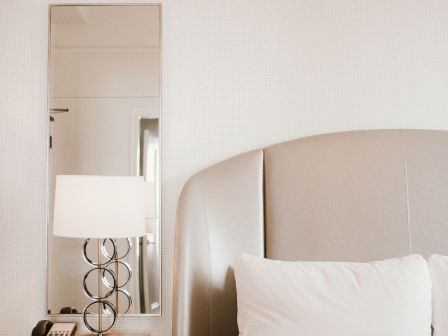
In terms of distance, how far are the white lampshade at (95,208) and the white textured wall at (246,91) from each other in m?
0.36

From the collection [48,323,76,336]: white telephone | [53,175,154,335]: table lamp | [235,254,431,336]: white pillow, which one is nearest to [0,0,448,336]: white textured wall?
[48,323,76,336]: white telephone

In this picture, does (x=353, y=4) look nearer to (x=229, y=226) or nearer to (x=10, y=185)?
(x=229, y=226)

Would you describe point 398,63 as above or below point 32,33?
below

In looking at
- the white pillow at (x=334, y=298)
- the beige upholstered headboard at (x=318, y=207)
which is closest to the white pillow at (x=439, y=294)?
the white pillow at (x=334, y=298)

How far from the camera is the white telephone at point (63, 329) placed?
1.90 m

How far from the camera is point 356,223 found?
5.97ft

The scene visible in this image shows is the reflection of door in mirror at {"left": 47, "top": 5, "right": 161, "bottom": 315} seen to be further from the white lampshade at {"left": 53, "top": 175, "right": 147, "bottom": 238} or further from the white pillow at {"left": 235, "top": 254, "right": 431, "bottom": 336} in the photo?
the white pillow at {"left": 235, "top": 254, "right": 431, "bottom": 336}

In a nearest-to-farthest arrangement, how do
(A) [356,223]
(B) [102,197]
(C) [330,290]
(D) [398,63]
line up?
(C) [330,290] → (B) [102,197] → (A) [356,223] → (D) [398,63]

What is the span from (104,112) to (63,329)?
0.95 metres

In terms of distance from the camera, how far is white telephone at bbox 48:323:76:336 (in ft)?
6.22

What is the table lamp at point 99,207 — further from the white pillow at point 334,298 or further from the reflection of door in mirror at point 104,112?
the white pillow at point 334,298

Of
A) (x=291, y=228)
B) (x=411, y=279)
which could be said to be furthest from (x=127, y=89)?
(x=411, y=279)

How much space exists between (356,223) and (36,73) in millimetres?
1560

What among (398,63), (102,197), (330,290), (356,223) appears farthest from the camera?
(398,63)
